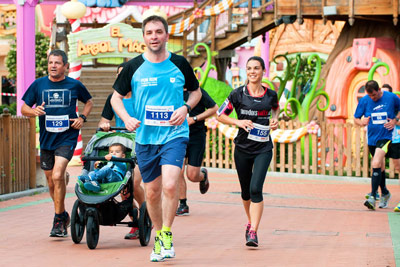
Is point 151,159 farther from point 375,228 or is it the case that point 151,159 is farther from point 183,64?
point 375,228

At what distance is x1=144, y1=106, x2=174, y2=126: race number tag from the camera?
7039 mm

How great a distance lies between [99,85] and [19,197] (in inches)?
544

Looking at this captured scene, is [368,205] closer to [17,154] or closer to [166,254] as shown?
[17,154]

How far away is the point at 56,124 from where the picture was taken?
8.91 m

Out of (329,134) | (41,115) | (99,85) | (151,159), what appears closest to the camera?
(151,159)

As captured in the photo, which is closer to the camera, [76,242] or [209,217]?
[76,242]

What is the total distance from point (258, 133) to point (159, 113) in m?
1.64

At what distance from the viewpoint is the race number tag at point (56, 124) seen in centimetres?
891

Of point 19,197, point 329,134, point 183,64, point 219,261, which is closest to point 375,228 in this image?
point 219,261

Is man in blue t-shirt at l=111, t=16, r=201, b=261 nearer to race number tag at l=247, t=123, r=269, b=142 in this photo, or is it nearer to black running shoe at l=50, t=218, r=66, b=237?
race number tag at l=247, t=123, r=269, b=142

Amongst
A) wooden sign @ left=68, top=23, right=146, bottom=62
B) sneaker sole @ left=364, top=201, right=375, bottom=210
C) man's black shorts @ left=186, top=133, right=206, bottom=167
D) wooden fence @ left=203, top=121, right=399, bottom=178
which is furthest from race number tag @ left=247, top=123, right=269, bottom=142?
wooden sign @ left=68, top=23, right=146, bottom=62

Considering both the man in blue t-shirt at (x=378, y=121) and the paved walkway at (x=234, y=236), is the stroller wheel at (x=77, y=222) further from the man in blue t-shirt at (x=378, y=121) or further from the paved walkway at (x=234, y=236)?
the man in blue t-shirt at (x=378, y=121)

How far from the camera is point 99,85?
2675cm

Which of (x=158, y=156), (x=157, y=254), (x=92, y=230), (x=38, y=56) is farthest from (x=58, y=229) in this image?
(x=38, y=56)
